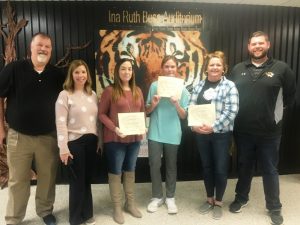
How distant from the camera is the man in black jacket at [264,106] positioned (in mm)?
2367

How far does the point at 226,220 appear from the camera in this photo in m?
2.50

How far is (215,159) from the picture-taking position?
249 centimetres

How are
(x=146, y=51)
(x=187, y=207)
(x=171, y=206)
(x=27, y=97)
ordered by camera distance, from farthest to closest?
(x=146, y=51)
(x=187, y=207)
(x=171, y=206)
(x=27, y=97)

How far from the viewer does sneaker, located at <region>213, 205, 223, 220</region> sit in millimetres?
2520

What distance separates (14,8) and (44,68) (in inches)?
51.4

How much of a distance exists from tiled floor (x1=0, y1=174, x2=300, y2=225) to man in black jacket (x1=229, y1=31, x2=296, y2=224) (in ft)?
0.74

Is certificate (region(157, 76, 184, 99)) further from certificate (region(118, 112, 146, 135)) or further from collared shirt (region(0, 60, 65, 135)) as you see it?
collared shirt (region(0, 60, 65, 135))

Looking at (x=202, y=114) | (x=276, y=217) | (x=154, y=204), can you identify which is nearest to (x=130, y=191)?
(x=154, y=204)

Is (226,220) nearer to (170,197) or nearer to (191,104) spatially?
(170,197)

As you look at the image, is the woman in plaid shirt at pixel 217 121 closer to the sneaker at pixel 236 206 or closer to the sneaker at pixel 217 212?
the sneaker at pixel 217 212

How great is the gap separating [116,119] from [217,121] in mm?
897

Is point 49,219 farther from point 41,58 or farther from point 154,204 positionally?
point 41,58

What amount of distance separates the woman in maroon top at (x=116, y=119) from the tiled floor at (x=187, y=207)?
314mm

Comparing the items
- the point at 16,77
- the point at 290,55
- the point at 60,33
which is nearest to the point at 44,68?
the point at 16,77
